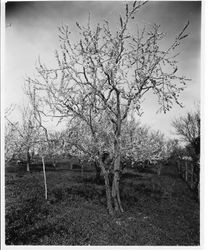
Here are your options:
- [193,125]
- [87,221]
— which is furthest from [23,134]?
[193,125]

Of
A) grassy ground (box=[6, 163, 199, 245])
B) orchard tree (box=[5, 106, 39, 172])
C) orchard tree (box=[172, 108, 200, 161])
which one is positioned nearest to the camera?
grassy ground (box=[6, 163, 199, 245])

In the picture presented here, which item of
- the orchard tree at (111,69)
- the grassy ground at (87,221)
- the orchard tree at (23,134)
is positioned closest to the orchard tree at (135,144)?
the orchard tree at (111,69)

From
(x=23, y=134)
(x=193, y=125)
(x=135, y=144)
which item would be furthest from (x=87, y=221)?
(x=193, y=125)

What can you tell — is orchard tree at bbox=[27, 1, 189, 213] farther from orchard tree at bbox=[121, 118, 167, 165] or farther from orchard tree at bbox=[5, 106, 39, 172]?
orchard tree at bbox=[5, 106, 39, 172]

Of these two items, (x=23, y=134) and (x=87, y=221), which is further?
(x=23, y=134)

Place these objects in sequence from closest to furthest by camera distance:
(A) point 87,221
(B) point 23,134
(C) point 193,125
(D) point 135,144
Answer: (A) point 87,221 → (D) point 135,144 → (B) point 23,134 → (C) point 193,125

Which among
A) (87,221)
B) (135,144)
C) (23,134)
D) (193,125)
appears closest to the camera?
(87,221)

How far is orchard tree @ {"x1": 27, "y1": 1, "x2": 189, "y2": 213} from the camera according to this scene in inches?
179

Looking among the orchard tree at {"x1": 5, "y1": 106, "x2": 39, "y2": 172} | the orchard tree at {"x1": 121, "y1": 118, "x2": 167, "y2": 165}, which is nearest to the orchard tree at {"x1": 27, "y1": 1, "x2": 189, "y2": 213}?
the orchard tree at {"x1": 121, "y1": 118, "x2": 167, "y2": 165}

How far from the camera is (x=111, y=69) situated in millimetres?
4566

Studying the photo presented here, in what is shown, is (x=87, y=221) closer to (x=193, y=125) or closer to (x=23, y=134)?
(x=23, y=134)

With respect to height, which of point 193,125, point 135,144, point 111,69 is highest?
point 111,69

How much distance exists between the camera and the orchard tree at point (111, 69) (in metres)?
4.54

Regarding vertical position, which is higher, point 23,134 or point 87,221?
point 23,134
